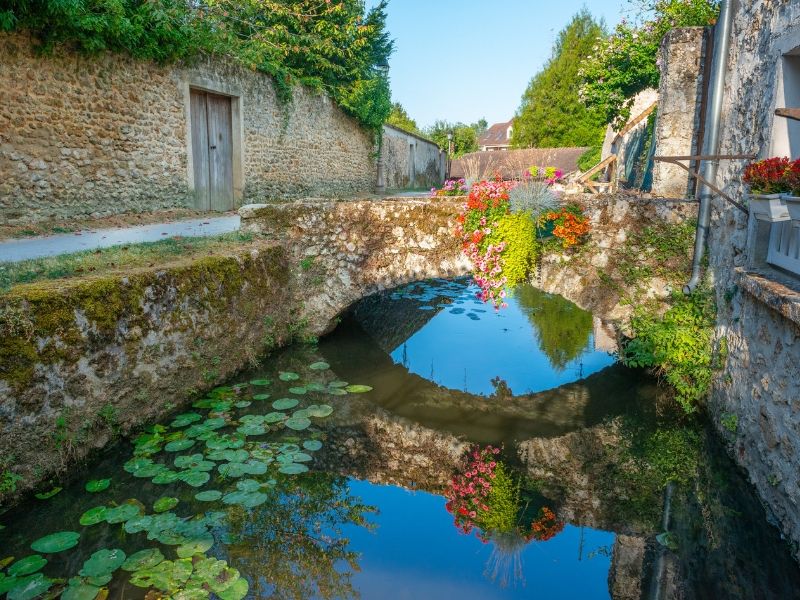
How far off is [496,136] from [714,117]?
195 feet

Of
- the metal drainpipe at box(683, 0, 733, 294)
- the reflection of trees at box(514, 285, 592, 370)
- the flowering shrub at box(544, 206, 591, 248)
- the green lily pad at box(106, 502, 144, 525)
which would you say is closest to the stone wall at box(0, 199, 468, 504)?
the green lily pad at box(106, 502, 144, 525)

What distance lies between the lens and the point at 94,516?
3428 mm

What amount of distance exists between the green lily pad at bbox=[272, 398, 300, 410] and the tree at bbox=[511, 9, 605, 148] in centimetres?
3258

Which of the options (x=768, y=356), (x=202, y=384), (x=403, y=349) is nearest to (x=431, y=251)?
(x=403, y=349)

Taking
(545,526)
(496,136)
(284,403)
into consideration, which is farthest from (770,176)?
(496,136)

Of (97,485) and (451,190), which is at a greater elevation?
(451,190)

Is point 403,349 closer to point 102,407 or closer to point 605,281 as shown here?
point 605,281

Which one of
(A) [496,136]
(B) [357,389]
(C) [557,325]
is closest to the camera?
(B) [357,389]

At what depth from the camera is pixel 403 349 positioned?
754 centimetres

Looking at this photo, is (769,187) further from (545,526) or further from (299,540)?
(299,540)

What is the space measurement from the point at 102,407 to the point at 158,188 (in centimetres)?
579

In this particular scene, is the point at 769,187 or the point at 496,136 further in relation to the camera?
the point at 496,136

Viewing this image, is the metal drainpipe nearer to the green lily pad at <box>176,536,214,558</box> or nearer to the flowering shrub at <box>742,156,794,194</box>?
the flowering shrub at <box>742,156,794,194</box>

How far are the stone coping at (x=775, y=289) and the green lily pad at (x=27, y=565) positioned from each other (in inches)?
168
